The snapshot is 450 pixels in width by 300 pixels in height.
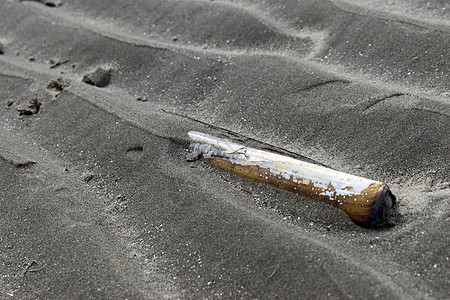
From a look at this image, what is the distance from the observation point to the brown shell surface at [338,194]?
4.58ft

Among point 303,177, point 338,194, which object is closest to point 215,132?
point 303,177

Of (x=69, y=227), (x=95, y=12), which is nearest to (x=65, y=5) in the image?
(x=95, y=12)

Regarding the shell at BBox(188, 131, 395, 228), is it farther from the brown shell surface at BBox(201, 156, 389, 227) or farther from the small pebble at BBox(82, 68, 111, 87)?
the small pebble at BBox(82, 68, 111, 87)

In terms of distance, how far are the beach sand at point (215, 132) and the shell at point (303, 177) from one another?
0.04 metres

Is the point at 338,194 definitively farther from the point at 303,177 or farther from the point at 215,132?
the point at 215,132

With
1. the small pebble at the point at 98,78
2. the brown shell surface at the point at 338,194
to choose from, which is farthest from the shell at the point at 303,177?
the small pebble at the point at 98,78

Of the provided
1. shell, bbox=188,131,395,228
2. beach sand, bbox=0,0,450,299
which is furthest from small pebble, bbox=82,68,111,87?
shell, bbox=188,131,395,228

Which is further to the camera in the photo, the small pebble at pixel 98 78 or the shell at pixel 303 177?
the small pebble at pixel 98 78

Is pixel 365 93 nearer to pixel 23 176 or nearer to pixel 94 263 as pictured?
pixel 94 263

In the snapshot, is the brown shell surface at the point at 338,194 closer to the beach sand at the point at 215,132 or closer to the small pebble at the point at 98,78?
the beach sand at the point at 215,132

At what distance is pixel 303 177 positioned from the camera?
1.54 metres

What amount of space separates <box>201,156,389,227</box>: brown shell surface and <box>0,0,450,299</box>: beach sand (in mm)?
31

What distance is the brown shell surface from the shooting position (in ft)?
4.58

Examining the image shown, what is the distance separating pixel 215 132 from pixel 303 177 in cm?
48
